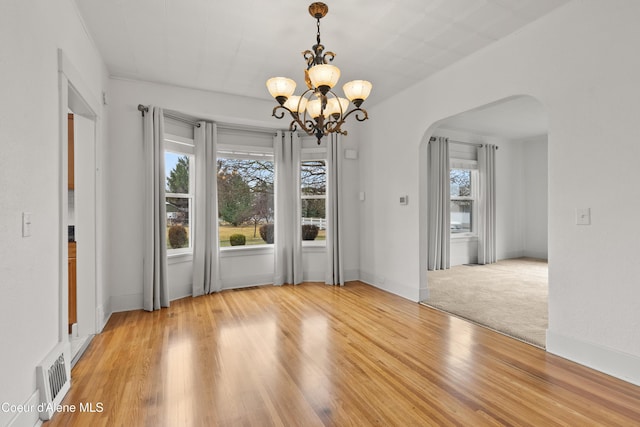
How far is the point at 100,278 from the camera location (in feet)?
10.7

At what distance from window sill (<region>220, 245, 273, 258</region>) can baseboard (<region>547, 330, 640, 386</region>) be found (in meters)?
3.82

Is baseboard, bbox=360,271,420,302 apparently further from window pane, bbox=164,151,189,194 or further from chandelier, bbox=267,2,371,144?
window pane, bbox=164,151,189,194

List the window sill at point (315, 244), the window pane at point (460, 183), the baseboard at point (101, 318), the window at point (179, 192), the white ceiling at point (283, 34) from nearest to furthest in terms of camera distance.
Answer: the white ceiling at point (283, 34) → the baseboard at point (101, 318) → the window at point (179, 192) → the window sill at point (315, 244) → the window pane at point (460, 183)

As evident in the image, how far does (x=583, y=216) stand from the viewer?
249cm

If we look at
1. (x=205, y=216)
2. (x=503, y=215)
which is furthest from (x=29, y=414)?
(x=503, y=215)

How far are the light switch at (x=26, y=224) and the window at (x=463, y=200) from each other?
6897mm

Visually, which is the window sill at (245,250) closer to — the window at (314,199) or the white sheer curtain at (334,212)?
the window at (314,199)

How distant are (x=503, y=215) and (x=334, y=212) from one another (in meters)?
4.76

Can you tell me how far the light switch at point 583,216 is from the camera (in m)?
2.46

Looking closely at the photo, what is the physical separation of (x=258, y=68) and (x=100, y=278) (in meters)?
2.89

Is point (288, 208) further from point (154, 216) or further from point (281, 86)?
point (281, 86)

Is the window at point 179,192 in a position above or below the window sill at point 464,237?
above

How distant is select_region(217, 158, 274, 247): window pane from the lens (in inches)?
197

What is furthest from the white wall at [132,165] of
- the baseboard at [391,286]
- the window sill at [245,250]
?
the baseboard at [391,286]
